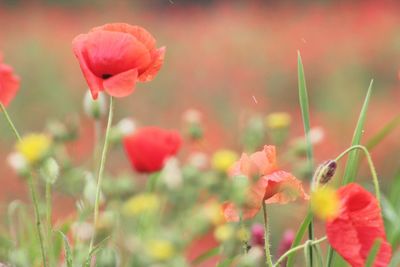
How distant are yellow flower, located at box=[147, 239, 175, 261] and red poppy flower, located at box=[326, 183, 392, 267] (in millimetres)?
152

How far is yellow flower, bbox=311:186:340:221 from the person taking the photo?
812 mm

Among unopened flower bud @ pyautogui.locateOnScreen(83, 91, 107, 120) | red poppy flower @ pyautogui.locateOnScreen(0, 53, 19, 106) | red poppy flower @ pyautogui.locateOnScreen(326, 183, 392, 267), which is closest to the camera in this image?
red poppy flower @ pyautogui.locateOnScreen(326, 183, 392, 267)

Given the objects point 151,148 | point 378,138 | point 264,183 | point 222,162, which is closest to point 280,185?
point 264,183

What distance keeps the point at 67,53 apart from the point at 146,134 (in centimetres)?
280

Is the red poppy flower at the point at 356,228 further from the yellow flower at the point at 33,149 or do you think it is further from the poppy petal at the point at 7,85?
the poppy petal at the point at 7,85

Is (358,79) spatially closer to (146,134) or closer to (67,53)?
(67,53)

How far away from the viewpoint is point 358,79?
4.00 meters

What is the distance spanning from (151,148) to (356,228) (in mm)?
426

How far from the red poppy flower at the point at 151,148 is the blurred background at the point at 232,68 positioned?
1.65 metres

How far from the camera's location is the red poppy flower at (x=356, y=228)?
2.80 ft

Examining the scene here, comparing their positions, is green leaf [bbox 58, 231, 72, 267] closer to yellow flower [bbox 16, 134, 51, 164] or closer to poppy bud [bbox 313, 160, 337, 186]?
yellow flower [bbox 16, 134, 51, 164]

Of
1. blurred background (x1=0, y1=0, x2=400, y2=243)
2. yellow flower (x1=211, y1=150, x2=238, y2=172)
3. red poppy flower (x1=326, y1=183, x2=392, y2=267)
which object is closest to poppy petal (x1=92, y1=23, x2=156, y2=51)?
yellow flower (x1=211, y1=150, x2=238, y2=172)

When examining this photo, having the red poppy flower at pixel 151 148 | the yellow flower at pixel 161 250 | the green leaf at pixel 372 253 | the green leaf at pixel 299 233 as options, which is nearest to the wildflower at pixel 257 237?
the red poppy flower at pixel 151 148

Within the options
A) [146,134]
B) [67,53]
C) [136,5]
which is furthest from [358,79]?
[146,134]
